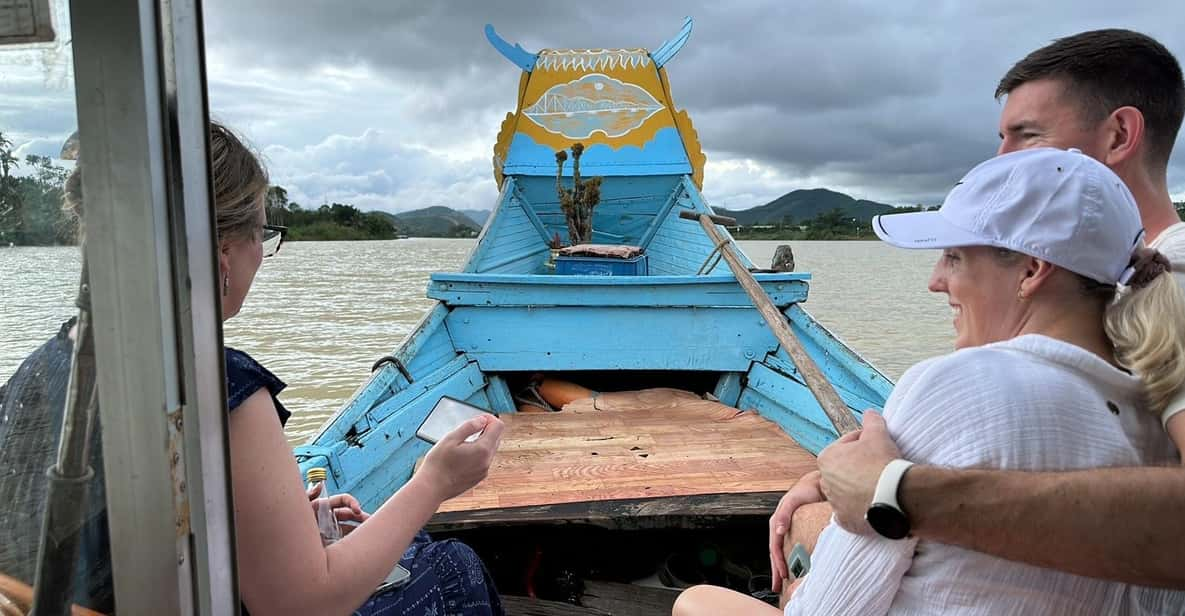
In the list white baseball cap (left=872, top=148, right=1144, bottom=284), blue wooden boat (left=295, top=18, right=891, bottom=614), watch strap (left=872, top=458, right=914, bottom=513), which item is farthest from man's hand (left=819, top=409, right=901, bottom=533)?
blue wooden boat (left=295, top=18, right=891, bottom=614)

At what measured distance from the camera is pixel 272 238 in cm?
114

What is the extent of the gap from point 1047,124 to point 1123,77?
0.51 ft

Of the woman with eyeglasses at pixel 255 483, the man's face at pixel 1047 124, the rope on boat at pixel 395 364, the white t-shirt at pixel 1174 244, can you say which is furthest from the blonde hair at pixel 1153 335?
the rope on boat at pixel 395 364

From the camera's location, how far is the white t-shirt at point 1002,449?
846mm

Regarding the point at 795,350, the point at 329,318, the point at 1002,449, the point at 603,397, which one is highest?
the point at 1002,449

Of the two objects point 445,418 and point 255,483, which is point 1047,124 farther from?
point 255,483

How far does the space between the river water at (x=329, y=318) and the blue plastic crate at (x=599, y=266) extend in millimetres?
1479

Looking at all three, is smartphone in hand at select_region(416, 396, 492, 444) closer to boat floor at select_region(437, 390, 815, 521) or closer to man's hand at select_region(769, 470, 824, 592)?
man's hand at select_region(769, 470, 824, 592)

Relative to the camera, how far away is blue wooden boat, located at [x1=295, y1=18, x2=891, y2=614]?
242cm

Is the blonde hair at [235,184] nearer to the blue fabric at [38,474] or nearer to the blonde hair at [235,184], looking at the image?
the blonde hair at [235,184]

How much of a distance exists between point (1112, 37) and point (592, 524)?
69.2 inches

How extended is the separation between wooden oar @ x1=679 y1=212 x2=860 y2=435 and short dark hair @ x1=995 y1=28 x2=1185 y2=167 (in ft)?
4.03

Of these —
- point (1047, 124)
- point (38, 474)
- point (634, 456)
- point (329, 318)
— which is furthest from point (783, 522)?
point (329, 318)

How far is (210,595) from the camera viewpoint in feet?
1.99
